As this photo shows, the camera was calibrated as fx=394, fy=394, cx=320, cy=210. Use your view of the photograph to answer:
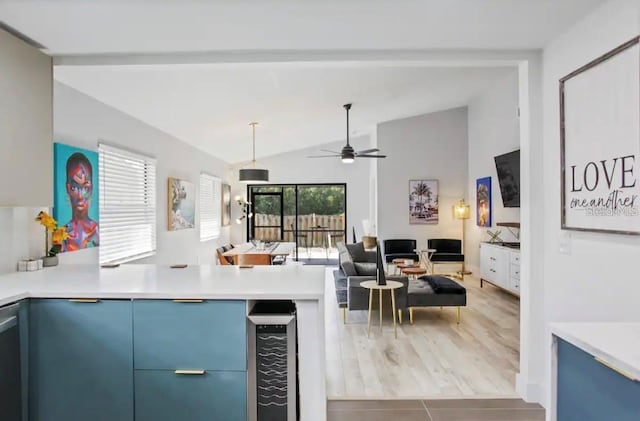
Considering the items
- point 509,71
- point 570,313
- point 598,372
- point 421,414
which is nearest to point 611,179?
point 570,313

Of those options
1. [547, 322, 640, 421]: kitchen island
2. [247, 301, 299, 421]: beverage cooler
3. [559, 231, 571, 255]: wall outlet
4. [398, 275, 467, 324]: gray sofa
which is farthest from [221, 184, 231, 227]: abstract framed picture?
[547, 322, 640, 421]: kitchen island

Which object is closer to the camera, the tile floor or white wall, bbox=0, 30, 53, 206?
white wall, bbox=0, 30, 53, 206

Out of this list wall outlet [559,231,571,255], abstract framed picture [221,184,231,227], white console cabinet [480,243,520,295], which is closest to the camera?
wall outlet [559,231,571,255]

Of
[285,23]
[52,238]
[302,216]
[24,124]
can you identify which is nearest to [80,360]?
[52,238]

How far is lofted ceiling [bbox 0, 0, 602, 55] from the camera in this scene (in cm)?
207

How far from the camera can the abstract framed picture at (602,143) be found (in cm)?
190

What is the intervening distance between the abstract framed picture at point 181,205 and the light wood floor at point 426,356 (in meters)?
2.59

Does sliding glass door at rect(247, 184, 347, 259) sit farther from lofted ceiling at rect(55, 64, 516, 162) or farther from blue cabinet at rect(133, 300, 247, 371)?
blue cabinet at rect(133, 300, 247, 371)

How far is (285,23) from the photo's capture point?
2295 mm

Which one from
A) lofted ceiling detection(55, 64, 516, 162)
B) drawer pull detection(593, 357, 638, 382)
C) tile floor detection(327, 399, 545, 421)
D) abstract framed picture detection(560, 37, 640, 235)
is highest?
lofted ceiling detection(55, 64, 516, 162)

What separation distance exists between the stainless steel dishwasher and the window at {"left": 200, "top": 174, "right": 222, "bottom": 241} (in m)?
5.26

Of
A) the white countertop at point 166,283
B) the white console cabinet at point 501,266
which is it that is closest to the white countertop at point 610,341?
Answer: the white countertop at point 166,283

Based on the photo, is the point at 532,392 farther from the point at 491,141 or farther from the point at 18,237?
the point at 491,141

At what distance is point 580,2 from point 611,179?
0.94 meters
